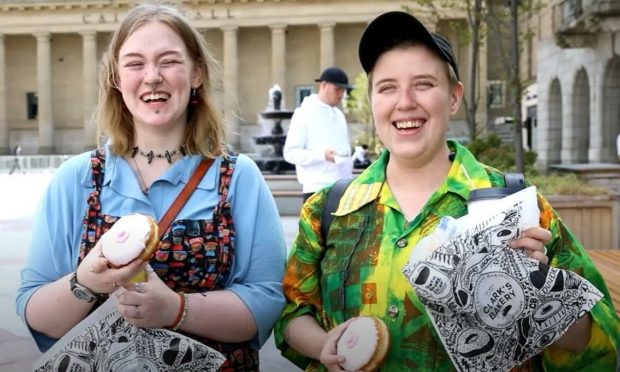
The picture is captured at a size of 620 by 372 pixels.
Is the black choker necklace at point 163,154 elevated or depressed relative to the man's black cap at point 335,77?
depressed

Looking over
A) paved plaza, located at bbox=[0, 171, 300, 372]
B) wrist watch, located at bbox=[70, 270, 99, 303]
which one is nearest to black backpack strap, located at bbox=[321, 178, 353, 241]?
wrist watch, located at bbox=[70, 270, 99, 303]

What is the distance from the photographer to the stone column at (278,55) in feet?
212

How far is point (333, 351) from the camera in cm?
216

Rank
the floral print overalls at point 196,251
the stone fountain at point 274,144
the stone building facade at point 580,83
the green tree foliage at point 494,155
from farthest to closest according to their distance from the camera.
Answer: the stone building facade at point 580,83
the stone fountain at point 274,144
the green tree foliage at point 494,155
the floral print overalls at point 196,251

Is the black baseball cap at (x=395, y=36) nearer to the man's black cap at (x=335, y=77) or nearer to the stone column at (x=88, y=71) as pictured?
the man's black cap at (x=335, y=77)

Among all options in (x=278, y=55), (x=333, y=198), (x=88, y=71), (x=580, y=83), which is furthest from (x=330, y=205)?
(x=88, y=71)

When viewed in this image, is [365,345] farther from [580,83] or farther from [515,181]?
[580,83]

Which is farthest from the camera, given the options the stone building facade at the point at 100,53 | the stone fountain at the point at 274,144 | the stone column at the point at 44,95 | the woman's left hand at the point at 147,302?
the stone column at the point at 44,95

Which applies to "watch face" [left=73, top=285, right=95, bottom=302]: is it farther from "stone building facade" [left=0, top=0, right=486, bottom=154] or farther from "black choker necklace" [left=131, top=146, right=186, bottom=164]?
"stone building facade" [left=0, top=0, right=486, bottom=154]

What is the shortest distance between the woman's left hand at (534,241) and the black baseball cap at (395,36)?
0.64 meters

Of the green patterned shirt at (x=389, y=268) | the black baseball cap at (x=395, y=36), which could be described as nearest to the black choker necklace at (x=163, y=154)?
the green patterned shirt at (x=389, y=268)

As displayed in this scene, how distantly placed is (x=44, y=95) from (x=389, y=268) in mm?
70176

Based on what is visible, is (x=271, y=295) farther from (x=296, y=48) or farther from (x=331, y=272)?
(x=296, y=48)

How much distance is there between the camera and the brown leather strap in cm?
251
